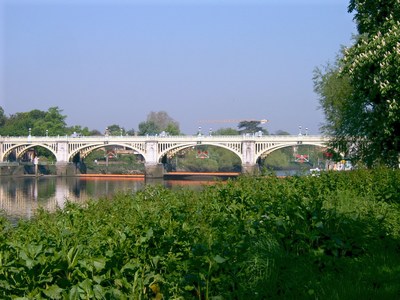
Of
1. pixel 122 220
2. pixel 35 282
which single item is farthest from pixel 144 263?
pixel 122 220

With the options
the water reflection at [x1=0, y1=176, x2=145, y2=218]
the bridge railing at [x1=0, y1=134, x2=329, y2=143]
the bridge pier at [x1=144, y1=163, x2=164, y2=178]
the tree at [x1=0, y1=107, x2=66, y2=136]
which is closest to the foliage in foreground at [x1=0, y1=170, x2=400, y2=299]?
the water reflection at [x1=0, y1=176, x2=145, y2=218]

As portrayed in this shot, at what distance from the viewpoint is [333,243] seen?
23.2 ft

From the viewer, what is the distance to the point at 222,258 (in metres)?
5.61

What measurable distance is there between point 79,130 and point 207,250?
126 metres

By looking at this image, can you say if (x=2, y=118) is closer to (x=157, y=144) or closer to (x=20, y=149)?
(x=20, y=149)

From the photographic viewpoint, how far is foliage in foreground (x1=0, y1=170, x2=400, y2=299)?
17.2 feet

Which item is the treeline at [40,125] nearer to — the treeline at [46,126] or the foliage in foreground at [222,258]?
the treeline at [46,126]

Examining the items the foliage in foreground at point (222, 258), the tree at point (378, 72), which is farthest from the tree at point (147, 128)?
the foliage in foreground at point (222, 258)

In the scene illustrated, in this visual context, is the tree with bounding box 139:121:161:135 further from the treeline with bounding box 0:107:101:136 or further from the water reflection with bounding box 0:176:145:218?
the water reflection with bounding box 0:176:145:218

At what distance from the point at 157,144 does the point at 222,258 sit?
81.4m

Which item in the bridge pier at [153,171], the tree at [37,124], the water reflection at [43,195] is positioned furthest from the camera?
the tree at [37,124]

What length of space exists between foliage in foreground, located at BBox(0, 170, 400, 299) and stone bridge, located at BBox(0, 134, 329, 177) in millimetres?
68246

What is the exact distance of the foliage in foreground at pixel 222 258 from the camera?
5250mm

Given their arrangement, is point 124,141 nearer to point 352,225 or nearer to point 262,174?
point 262,174
